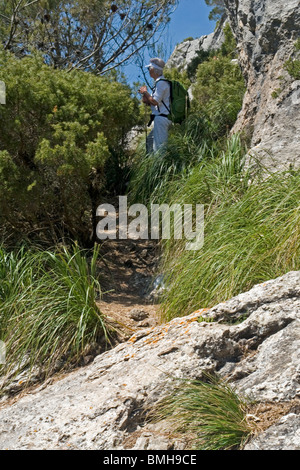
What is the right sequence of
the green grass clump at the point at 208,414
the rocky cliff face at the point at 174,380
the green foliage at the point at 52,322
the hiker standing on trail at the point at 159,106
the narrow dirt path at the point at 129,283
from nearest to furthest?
the green grass clump at the point at 208,414 → the rocky cliff face at the point at 174,380 → the green foliage at the point at 52,322 → the narrow dirt path at the point at 129,283 → the hiker standing on trail at the point at 159,106

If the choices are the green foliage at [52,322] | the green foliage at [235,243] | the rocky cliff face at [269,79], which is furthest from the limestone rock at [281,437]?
the rocky cliff face at [269,79]

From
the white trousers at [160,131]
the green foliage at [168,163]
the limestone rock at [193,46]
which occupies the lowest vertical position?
the green foliage at [168,163]

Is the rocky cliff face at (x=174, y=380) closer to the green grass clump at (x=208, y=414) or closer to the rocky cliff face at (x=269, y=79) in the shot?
the green grass clump at (x=208, y=414)

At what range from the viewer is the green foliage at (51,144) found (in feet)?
19.4

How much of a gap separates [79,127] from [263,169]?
1980 mm

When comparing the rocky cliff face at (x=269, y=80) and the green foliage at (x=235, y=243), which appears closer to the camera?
the green foliage at (x=235, y=243)

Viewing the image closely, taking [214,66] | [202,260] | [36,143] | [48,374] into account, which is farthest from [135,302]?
[214,66]

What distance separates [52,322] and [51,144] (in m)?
2.12

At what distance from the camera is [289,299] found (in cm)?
373

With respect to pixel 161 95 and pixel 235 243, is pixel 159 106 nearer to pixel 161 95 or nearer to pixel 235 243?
pixel 161 95

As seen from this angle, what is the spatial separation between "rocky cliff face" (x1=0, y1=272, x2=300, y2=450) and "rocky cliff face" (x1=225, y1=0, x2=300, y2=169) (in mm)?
2838

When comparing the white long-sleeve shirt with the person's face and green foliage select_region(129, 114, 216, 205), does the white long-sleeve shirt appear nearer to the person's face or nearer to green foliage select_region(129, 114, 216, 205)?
Result: the person's face

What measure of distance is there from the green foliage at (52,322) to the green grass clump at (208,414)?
1.43 meters

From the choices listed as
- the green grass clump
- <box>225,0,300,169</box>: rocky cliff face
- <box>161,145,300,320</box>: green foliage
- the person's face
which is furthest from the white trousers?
the green grass clump
